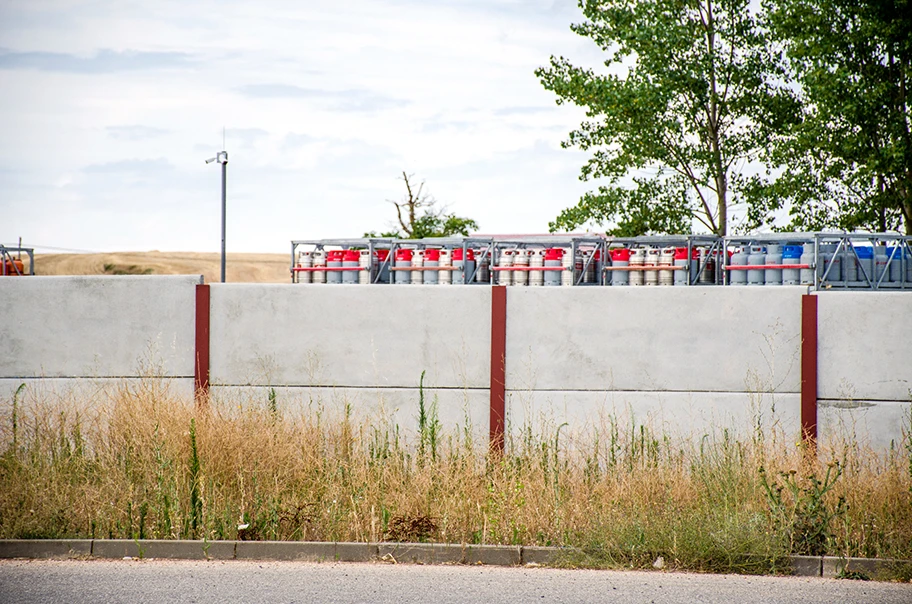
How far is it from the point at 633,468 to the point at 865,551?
8.76 ft

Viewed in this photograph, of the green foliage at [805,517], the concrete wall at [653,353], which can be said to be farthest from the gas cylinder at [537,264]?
the green foliage at [805,517]

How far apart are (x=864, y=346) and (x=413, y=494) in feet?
23.0

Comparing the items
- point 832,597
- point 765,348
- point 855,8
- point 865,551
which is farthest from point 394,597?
point 855,8

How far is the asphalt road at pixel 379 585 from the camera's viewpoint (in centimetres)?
712

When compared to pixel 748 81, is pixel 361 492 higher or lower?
lower

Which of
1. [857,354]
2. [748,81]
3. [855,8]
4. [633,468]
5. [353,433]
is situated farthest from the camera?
[748,81]

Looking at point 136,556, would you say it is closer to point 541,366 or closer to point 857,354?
point 541,366

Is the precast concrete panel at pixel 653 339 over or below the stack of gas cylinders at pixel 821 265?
below

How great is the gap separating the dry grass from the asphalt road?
1.59 ft

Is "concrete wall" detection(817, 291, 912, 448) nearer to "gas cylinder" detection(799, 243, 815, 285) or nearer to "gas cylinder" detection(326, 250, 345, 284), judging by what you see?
"gas cylinder" detection(799, 243, 815, 285)

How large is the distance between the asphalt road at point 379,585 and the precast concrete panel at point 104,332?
19.7 feet

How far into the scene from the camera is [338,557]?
8.43 metres

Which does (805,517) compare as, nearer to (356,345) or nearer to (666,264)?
(356,345)

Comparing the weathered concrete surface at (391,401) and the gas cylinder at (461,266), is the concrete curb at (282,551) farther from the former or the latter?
the gas cylinder at (461,266)
